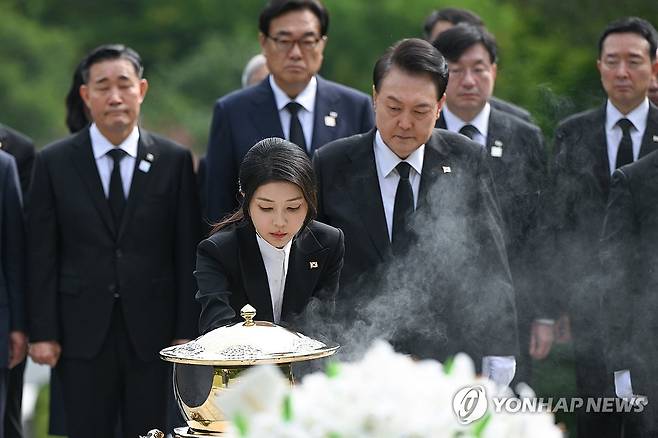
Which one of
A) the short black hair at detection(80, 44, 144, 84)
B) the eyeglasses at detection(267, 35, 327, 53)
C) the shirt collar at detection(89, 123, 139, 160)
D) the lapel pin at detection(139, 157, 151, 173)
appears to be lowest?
the lapel pin at detection(139, 157, 151, 173)

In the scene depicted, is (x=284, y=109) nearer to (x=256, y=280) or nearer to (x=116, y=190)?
(x=116, y=190)

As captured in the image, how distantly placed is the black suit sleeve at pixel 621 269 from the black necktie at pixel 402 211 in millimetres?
1059

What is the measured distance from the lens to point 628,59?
20.9 ft

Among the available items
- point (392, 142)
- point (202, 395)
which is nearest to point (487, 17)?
point (392, 142)

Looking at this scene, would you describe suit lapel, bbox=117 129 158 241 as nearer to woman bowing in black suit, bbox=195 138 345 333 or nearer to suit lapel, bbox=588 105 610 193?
woman bowing in black suit, bbox=195 138 345 333

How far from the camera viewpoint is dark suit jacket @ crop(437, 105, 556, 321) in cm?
600

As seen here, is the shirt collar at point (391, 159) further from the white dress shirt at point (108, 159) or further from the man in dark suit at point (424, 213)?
the white dress shirt at point (108, 159)

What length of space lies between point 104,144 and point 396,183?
1.82m

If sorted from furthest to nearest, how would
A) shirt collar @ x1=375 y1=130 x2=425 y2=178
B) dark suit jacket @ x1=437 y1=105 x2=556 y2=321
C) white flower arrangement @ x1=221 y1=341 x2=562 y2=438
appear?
dark suit jacket @ x1=437 y1=105 x2=556 y2=321
shirt collar @ x1=375 y1=130 x2=425 y2=178
white flower arrangement @ x1=221 y1=341 x2=562 y2=438

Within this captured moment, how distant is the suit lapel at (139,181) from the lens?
642 cm

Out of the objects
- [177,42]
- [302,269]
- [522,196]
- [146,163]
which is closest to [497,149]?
[522,196]

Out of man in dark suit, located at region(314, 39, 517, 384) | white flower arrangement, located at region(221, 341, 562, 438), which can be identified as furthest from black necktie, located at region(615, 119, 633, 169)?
white flower arrangement, located at region(221, 341, 562, 438)

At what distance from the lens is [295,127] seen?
6.54m

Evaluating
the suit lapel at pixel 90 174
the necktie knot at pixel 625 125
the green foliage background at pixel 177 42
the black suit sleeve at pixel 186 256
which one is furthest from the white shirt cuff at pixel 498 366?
the green foliage background at pixel 177 42
